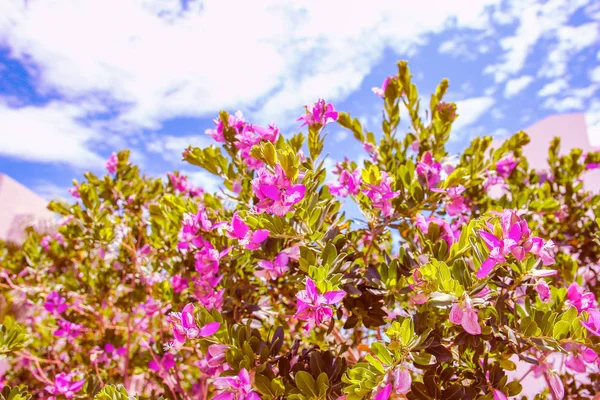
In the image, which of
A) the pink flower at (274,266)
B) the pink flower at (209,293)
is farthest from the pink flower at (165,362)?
the pink flower at (274,266)

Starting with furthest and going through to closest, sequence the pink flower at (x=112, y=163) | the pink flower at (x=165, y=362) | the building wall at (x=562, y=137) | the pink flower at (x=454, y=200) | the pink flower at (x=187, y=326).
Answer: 1. the building wall at (x=562, y=137)
2. the pink flower at (x=112, y=163)
3. the pink flower at (x=165, y=362)
4. the pink flower at (x=454, y=200)
5. the pink flower at (x=187, y=326)

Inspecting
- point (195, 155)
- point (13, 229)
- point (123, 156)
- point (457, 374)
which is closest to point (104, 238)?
point (123, 156)

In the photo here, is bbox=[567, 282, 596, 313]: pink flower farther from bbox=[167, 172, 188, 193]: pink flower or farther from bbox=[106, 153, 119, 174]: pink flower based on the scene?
bbox=[106, 153, 119, 174]: pink flower

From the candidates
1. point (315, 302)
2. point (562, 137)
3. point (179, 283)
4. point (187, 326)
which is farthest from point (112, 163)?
point (562, 137)

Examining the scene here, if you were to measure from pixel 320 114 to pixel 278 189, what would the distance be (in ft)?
2.18

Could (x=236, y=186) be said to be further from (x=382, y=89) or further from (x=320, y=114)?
(x=382, y=89)

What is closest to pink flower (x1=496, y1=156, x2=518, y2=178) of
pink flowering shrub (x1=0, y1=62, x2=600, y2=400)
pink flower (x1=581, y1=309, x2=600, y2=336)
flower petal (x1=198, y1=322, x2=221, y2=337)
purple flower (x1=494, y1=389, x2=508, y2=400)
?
pink flowering shrub (x1=0, y1=62, x2=600, y2=400)

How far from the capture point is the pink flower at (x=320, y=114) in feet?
6.41

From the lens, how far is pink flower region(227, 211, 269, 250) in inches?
62.4

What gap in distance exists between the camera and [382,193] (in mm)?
1670

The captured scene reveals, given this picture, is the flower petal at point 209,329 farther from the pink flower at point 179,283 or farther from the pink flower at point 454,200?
the pink flower at point 454,200

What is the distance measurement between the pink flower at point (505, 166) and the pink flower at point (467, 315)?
163 centimetres

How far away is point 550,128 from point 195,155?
371 inches

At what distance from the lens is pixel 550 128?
9172mm
